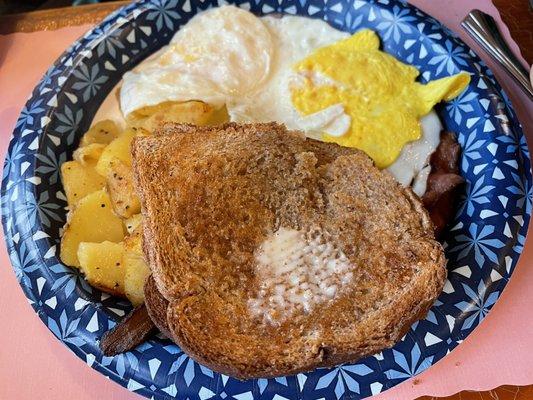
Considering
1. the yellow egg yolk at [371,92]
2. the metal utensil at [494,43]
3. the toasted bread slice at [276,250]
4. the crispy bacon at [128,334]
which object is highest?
the metal utensil at [494,43]

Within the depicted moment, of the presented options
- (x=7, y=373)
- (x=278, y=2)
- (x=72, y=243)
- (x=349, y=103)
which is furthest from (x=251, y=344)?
(x=278, y=2)

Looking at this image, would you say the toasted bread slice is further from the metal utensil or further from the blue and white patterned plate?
the metal utensil

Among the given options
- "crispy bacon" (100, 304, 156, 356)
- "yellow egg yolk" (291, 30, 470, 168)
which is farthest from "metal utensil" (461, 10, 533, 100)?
"crispy bacon" (100, 304, 156, 356)

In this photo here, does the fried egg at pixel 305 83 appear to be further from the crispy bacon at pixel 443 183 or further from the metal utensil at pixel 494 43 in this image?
the metal utensil at pixel 494 43

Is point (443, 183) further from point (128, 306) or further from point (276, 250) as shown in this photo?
point (128, 306)

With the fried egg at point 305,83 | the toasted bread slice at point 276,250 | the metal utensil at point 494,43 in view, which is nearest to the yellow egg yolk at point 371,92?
the fried egg at point 305,83

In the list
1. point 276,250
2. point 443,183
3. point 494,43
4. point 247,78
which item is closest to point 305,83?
point 247,78

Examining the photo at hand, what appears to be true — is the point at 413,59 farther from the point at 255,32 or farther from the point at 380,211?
the point at 380,211
